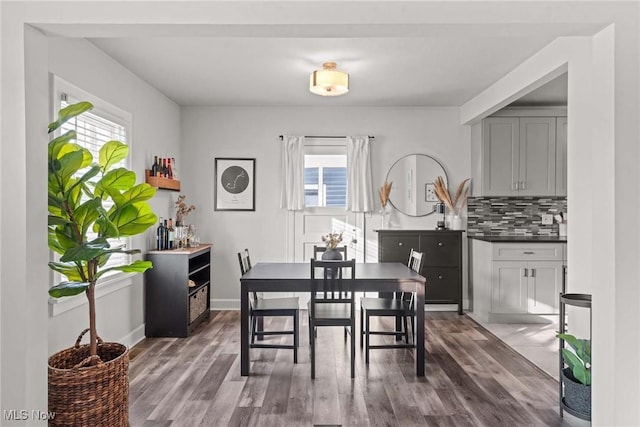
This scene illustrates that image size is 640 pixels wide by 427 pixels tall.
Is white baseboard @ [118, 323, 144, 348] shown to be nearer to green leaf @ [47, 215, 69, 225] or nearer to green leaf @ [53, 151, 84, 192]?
green leaf @ [47, 215, 69, 225]

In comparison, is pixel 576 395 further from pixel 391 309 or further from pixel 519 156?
pixel 519 156

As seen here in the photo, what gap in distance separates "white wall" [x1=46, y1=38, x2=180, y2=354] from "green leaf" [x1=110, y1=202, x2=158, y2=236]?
47 centimetres

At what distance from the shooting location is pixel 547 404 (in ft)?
9.68

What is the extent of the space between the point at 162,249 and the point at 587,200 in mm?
3879

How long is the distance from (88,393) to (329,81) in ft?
9.29

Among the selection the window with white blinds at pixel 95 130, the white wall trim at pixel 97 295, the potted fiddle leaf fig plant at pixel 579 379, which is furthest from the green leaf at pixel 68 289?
the potted fiddle leaf fig plant at pixel 579 379

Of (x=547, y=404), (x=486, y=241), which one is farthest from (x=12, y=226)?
(x=486, y=241)

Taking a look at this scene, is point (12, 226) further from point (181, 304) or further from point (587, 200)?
point (587, 200)

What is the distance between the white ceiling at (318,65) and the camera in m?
3.53

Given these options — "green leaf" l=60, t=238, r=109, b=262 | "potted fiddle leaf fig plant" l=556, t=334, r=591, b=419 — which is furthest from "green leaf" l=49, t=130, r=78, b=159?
"potted fiddle leaf fig plant" l=556, t=334, r=591, b=419

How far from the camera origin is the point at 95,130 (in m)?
3.61

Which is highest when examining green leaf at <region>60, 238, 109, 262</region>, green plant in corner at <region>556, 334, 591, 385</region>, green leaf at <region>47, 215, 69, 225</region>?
green leaf at <region>47, 215, 69, 225</region>

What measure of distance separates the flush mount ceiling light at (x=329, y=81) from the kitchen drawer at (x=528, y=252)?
8.60 ft

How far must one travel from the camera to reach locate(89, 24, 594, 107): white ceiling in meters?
3.53
